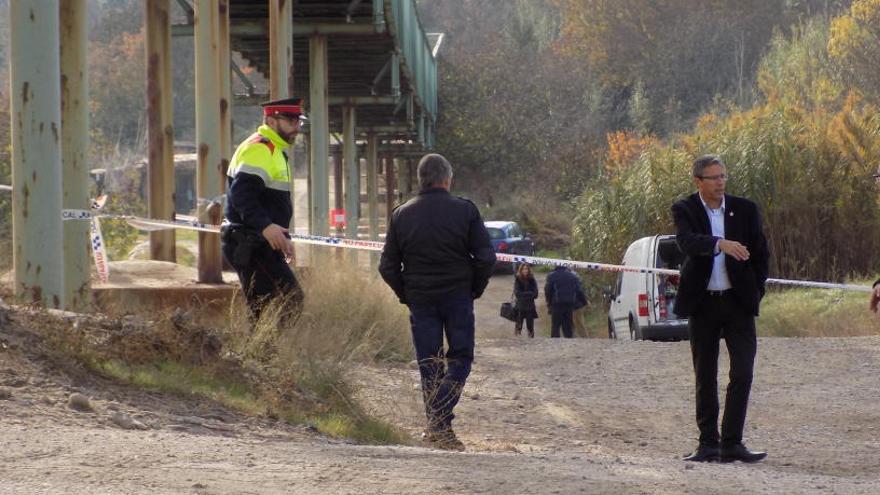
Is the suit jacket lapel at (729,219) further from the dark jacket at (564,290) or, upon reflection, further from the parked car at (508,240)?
the parked car at (508,240)

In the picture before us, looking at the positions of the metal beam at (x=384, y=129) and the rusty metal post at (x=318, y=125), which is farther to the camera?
the metal beam at (x=384, y=129)

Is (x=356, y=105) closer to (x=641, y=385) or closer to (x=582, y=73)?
(x=641, y=385)

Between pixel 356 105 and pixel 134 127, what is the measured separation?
2690 inches

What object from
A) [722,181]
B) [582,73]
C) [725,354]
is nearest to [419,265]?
[722,181]

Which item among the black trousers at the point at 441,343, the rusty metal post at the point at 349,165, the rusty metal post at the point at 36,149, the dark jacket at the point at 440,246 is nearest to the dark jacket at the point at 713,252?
the dark jacket at the point at 440,246

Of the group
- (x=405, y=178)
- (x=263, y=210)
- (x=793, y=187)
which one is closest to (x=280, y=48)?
(x=793, y=187)

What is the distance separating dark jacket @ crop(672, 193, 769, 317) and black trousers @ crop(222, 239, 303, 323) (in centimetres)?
247

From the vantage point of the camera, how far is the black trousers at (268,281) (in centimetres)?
955

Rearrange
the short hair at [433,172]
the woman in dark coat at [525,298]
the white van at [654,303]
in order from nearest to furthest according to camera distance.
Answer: the short hair at [433,172], the white van at [654,303], the woman in dark coat at [525,298]

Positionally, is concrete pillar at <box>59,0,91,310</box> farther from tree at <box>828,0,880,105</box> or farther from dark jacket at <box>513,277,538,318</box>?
tree at <box>828,0,880,105</box>

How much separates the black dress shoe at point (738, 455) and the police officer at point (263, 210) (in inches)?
109

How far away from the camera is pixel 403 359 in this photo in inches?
544

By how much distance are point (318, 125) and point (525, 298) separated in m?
5.59

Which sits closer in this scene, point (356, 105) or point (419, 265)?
point (419, 265)
